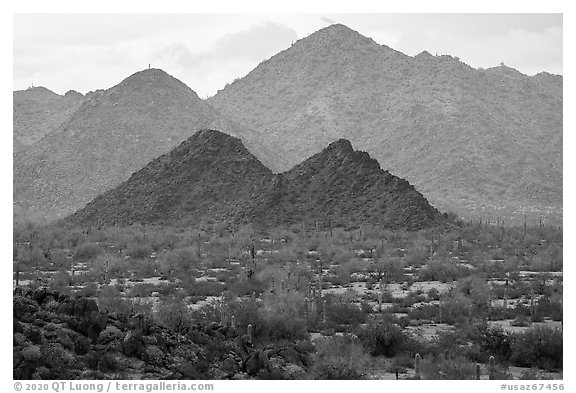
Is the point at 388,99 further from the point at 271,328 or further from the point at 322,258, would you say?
the point at 271,328

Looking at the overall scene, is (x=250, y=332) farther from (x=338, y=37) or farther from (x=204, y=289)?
(x=338, y=37)

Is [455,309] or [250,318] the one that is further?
[455,309]

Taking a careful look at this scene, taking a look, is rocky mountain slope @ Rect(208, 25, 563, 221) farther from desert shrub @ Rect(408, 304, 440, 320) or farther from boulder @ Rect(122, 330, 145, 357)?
boulder @ Rect(122, 330, 145, 357)

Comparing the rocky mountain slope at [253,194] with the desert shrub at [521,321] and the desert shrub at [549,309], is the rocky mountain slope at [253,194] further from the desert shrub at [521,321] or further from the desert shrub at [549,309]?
the desert shrub at [521,321]

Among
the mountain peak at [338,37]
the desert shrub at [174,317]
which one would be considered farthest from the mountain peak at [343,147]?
the mountain peak at [338,37]

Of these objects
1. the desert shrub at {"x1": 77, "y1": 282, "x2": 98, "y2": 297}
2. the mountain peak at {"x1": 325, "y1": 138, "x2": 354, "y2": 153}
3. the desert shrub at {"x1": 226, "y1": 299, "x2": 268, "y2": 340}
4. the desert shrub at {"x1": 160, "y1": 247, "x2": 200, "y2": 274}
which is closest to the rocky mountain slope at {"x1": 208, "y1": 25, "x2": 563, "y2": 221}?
the mountain peak at {"x1": 325, "y1": 138, "x2": 354, "y2": 153}

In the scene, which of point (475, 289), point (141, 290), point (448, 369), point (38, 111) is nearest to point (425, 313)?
point (475, 289)
